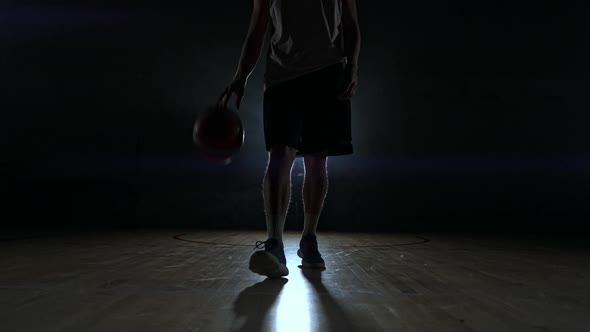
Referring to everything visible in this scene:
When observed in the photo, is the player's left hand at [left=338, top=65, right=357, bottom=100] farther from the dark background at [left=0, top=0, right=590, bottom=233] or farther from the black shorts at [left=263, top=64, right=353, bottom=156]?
the dark background at [left=0, top=0, right=590, bottom=233]

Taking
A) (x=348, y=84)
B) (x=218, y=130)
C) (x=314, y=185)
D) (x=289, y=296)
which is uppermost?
(x=348, y=84)

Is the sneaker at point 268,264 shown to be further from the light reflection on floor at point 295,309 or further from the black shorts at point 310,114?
the black shorts at point 310,114

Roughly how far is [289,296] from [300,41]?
2.91 feet

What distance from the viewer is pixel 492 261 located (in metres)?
2.13

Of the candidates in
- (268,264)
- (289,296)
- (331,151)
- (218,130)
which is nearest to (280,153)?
(331,151)

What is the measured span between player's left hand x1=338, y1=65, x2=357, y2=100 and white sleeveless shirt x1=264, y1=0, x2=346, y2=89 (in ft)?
0.13

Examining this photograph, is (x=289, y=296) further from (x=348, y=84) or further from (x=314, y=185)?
(x=348, y=84)

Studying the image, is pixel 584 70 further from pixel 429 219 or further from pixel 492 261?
pixel 492 261

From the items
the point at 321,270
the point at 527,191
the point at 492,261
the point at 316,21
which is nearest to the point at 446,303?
the point at 321,270

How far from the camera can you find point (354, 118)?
541 centimetres

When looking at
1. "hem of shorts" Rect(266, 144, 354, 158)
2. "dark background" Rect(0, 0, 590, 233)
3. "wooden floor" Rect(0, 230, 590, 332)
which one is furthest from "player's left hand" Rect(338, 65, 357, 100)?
Answer: "dark background" Rect(0, 0, 590, 233)

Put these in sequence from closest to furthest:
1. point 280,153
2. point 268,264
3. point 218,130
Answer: point 268,264
point 280,153
point 218,130

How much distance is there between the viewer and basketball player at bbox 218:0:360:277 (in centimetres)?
154

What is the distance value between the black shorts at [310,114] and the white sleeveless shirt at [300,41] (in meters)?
0.03
